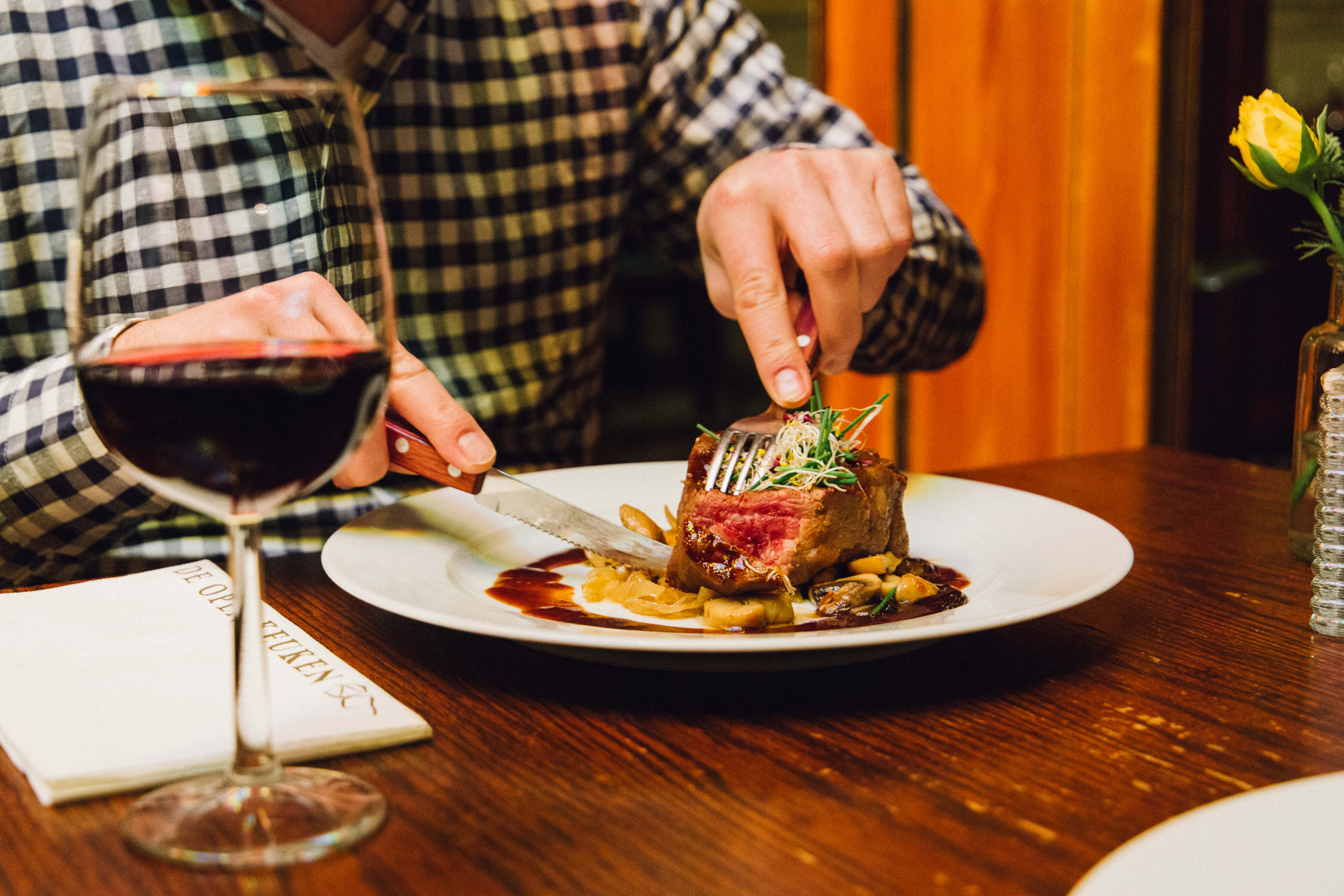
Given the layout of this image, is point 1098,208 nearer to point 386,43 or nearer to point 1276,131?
point 386,43

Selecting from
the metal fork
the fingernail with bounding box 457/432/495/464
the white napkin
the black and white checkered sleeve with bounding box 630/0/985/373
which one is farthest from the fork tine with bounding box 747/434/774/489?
the black and white checkered sleeve with bounding box 630/0/985/373

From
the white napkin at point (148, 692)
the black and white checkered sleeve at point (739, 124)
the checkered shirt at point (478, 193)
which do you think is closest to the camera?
the white napkin at point (148, 692)

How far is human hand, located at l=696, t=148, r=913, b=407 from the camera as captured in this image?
1.37 metres

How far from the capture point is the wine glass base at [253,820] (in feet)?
1.99

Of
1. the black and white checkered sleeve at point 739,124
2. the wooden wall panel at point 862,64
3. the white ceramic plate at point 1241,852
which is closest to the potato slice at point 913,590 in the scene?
the white ceramic plate at point 1241,852

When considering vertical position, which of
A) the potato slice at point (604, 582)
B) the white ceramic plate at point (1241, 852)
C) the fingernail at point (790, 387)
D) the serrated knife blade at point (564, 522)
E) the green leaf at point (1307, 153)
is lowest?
the potato slice at point (604, 582)

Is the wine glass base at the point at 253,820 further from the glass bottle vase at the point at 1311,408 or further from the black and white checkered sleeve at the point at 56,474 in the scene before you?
the glass bottle vase at the point at 1311,408

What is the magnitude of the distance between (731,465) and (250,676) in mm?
674

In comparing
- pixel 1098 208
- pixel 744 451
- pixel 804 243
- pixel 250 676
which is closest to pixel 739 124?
pixel 804 243

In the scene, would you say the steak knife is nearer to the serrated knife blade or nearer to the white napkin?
the serrated knife blade

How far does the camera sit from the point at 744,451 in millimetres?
1253

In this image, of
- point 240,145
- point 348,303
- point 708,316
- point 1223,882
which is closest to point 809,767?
point 1223,882

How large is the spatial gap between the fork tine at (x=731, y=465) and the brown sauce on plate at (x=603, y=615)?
0.62 ft

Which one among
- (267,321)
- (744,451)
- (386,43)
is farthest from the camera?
(386,43)
